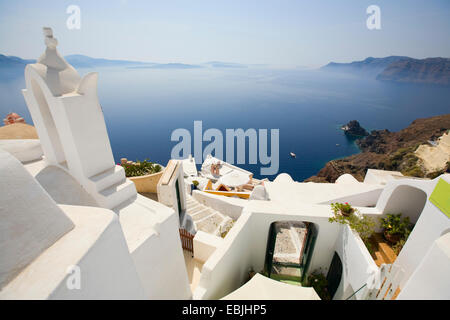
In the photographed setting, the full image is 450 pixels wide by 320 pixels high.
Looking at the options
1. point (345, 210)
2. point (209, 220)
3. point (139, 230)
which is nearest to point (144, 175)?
point (209, 220)

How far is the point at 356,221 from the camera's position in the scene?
288 inches

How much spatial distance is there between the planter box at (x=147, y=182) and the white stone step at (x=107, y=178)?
4.40 metres

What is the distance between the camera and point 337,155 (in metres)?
76.2

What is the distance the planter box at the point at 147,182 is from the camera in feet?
35.3

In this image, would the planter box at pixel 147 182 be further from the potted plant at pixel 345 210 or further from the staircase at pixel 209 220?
the potted plant at pixel 345 210

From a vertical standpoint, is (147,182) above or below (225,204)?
above

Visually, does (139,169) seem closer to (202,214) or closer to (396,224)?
(202,214)

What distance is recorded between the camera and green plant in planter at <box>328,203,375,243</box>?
711 centimetres

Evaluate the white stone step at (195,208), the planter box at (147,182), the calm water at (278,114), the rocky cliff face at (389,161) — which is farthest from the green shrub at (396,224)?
the calm water at (278,114)

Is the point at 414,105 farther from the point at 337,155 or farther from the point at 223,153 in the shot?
the point at 223,153

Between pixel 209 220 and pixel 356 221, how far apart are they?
624 cm

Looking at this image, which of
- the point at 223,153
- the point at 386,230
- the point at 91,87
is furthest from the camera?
the point at 223,153

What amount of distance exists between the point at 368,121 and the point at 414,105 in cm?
5032

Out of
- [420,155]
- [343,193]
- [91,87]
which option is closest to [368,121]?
[420,155]
